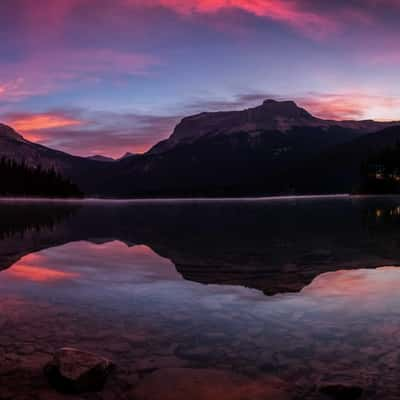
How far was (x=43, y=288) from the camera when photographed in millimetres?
14797

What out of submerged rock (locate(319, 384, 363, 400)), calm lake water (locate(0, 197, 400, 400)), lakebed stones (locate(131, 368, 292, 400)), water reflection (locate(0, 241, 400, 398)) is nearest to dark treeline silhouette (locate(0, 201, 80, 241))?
calm lake water (locate(0, 197, 400, 400))

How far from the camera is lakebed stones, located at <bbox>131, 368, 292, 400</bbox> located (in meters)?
7.00

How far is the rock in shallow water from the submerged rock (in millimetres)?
3450

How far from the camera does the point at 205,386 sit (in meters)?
7.29

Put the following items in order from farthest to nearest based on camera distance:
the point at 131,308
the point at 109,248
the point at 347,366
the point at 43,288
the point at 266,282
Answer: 1. the point at 109,248
2. the point at 266,282
3. the point at 43,288
4. the point at 131,308
5. the point at 347,366

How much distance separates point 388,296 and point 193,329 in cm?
630

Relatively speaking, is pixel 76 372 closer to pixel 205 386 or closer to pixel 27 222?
pixel 205 386

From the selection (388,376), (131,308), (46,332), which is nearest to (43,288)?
(131,308)

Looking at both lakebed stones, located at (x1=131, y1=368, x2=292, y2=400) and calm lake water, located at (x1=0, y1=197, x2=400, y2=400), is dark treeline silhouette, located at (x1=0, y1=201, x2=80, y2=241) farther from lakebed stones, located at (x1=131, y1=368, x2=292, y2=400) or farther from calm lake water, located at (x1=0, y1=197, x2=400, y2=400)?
lakebed stones, located at (x1=131, y1=368, x2=292, y2=400)

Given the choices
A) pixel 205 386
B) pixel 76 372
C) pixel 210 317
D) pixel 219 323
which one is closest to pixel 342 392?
pixel 205 386

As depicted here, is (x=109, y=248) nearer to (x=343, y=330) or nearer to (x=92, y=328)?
(x=92, y=328)

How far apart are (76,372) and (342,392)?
13.3 ft

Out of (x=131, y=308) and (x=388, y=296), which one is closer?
(x=131, y=308)

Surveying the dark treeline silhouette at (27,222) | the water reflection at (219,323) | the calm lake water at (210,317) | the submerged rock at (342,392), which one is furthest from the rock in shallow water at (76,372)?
the dark treeline silhouette at (27,222)
